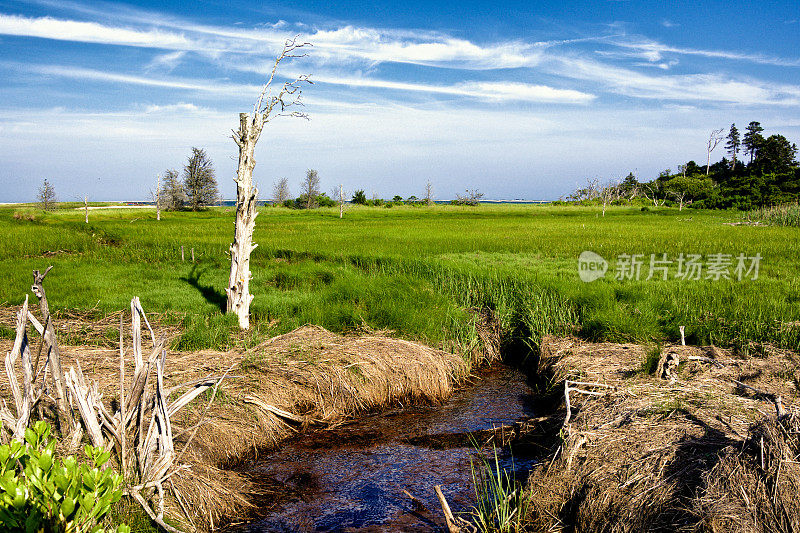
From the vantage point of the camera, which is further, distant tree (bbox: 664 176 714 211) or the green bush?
distant tree (bbox: 664 176 714 211)

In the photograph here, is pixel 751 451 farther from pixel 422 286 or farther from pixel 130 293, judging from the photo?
pixel 130 293

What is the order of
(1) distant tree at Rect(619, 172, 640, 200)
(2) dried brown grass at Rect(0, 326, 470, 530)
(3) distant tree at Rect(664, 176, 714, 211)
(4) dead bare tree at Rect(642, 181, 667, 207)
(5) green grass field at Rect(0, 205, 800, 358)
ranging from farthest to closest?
(1) distant tree at Rect(619, 172, 640, 200), (4) dead bare tree at Rect(642, 181, 667, 207), (3) distant tree at Rect(664, 176, 714, 211), (5) green grass field at Rect(0, 205, 800, 358), (2) dried brown grass at Rect(0, 326, 470, 530)

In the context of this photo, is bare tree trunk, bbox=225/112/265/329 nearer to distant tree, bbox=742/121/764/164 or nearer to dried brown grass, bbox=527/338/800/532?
dried brown grass, bbox=527/338/800/532

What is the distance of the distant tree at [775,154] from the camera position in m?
53.3

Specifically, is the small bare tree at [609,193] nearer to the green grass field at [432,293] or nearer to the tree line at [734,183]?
the tree line at [734,183]

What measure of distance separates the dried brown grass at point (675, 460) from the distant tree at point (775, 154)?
2303 inches

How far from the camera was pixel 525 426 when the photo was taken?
6.11m

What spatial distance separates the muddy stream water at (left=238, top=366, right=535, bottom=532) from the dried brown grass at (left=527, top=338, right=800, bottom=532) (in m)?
0.76

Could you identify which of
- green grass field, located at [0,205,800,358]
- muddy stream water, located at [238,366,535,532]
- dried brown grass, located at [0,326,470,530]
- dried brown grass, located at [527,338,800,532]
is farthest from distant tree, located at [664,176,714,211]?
muddy stream water, located at [238,366,535,532]

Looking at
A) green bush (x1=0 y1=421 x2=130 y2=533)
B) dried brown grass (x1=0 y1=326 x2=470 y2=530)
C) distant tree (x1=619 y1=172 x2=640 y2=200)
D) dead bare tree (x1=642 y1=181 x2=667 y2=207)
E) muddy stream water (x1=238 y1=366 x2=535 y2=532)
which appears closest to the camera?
green bush (x1=0 y1=421 x2=130 y2=533)

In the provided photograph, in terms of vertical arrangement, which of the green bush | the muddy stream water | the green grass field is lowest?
the muddy stream water

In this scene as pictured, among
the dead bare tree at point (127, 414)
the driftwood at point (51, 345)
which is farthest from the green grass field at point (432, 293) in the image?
the driftwood at point (51, 345)

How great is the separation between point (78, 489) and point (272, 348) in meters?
4.93

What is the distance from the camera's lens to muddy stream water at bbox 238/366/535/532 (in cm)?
447
